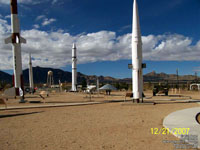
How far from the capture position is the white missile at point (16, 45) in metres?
20.2

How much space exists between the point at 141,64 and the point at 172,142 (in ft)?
35.8

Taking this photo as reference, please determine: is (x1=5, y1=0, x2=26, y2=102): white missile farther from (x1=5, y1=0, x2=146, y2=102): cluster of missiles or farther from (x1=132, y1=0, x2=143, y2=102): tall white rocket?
(x1=132, y1=0, x2=143, y2=102): tall white rocket

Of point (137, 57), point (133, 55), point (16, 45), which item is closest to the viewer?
point (137, 57)

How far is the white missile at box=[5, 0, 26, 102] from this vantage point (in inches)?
794

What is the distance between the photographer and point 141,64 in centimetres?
1569

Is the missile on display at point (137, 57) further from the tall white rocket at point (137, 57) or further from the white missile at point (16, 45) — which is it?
the white missile at point (16, 45)

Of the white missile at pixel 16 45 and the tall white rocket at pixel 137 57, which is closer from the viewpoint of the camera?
the tall white rocket at pixel 137 57

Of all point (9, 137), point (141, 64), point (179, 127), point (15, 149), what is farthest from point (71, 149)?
point (141, 64)

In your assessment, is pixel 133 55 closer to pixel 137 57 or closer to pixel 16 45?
pixel 137 57

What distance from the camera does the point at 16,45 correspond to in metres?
20.4

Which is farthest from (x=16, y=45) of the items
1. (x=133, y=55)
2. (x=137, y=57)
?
(x=137, y=57)

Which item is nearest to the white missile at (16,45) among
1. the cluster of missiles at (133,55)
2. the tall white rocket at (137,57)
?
the cluster of missiles at (133,55)

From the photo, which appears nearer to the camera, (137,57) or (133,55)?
(137,57)

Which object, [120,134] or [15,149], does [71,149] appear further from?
[120,134]
